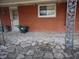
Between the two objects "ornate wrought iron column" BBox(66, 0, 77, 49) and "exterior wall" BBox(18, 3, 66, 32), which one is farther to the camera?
"exterior wall" BBox(18, 3, 66, 32)

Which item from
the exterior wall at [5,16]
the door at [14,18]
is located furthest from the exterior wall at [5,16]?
the door at [14,18]

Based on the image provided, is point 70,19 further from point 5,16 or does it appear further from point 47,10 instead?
point 5,16

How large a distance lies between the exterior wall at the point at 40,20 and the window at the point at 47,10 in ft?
0.91

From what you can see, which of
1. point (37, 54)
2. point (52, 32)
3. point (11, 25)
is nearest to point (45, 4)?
point (52, 32)

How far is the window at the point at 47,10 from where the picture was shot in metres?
8.71

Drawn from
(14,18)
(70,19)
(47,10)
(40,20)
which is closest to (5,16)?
(14,18)

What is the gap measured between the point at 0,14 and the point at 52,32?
4.91 metres

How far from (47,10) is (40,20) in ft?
3.13

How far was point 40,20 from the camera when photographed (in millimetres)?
9062

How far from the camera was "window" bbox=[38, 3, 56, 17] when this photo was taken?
28.6 ft

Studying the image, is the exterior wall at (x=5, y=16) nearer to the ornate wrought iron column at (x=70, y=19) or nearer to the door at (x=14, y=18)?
the door at (x=14, y=18)

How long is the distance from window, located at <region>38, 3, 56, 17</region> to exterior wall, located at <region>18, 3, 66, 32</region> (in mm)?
277

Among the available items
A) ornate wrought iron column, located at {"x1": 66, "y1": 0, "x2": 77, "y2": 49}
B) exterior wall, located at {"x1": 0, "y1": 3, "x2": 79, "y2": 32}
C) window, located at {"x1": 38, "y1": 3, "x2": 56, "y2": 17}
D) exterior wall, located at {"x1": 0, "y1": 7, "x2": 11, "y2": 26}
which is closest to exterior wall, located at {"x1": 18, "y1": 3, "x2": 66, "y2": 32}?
exterior wall, located at {"x1": 0, "y1": 3, "x2": 79, "y2": 32}

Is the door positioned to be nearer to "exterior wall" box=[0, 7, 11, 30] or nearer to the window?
"exterior wall" box=[0, 7, 11, 30]
